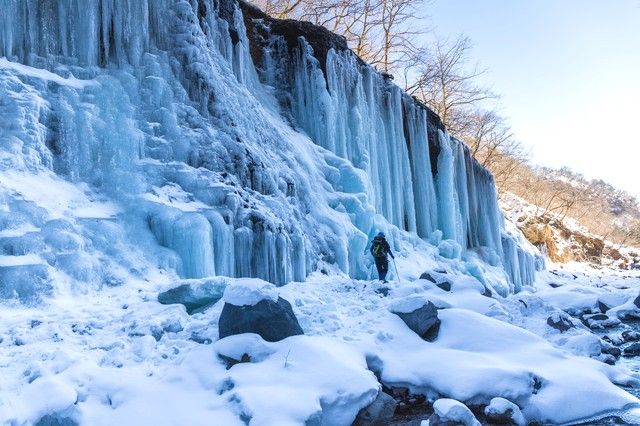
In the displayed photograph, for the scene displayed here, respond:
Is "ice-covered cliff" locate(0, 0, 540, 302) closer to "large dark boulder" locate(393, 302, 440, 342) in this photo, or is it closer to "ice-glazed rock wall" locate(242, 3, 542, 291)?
"ice-glazed rock wall" locate(242, 3, 542, 291)

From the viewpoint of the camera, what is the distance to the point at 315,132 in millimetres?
14031

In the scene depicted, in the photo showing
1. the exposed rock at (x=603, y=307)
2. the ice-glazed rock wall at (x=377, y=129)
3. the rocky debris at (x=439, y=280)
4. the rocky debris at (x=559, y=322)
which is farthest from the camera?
the ice-glazed rock wall at (x=377, y=129)

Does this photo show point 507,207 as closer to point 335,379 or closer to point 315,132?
point 315,132

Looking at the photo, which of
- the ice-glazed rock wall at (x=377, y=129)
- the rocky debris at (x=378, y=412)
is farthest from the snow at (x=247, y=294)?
the ice-glazed rock wall at (x=377, y=129)

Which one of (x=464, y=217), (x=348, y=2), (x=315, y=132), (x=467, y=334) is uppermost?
(x=348, y=2)

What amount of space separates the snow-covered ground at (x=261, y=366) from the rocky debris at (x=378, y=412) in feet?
0.26

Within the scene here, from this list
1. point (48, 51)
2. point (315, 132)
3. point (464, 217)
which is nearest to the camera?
point (48, 51)

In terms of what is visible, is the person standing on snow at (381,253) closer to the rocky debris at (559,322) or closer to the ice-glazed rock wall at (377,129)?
the rocky debris at (559,322)

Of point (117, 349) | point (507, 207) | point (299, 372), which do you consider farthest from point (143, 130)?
point (507, 207)

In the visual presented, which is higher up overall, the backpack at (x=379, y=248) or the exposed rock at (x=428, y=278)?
the backpack at (x=379, y=248)

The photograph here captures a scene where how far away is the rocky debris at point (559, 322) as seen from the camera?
7.93 m

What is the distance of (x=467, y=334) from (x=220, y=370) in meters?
3.05

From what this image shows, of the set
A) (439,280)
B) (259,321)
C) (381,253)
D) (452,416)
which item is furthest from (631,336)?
(259,321)

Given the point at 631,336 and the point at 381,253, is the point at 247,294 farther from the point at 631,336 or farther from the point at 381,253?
the point at 631,336
